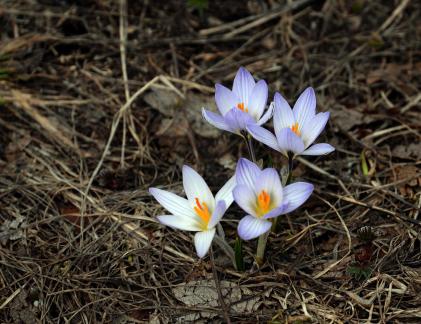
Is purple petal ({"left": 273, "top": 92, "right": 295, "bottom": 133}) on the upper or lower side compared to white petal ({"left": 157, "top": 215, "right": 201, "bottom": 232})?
upper

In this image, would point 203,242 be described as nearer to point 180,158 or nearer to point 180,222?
point 180,222

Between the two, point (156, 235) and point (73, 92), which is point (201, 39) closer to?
point (73, 92)

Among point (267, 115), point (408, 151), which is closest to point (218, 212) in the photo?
point (267, 115)

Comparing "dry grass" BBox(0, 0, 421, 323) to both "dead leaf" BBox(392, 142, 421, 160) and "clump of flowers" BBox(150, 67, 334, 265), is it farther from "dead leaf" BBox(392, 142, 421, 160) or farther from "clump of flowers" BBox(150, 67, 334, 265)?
"clump of flowers" BBox(150, 67, 334, 265)

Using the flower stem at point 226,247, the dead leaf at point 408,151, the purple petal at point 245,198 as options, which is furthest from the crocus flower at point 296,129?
the dead leaf at point 408,151

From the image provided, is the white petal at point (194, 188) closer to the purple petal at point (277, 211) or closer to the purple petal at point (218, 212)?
the purple petal at point (218, 212)

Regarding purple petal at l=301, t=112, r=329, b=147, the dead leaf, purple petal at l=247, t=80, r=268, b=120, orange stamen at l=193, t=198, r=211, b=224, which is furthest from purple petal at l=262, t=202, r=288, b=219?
the dead leaf
